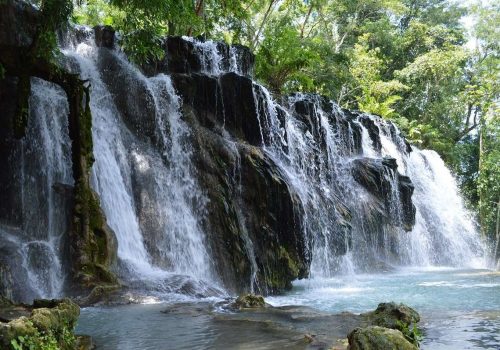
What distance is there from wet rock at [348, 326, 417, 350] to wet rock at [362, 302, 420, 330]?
140 cm

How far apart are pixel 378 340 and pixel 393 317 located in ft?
6.32

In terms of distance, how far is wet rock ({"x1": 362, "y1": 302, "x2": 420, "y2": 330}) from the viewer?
628 centimetres

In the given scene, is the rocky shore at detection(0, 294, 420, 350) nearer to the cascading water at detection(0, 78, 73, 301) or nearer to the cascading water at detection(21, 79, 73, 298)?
the cascading water at detection(0, 78, 73, 301)

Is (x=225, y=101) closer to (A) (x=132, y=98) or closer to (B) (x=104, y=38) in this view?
(A) (x=132, y=98)

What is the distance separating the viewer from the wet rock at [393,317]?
6.28 metres

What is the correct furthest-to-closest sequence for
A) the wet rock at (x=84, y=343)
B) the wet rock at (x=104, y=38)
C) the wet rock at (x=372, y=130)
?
1. the wet rock at (x=372, y=130)
2. the wet rock at (x=104, y=38)
3. the wet rock at (x=84, y=343)

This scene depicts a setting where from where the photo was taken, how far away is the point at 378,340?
185 inches

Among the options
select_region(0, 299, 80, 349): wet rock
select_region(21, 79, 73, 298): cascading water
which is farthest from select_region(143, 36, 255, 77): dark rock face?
select_region(0, 299, 80, 349): wet rock

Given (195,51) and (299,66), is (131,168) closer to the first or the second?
(195,51)

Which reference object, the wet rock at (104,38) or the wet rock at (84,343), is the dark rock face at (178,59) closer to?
the wet rock at (104,38)

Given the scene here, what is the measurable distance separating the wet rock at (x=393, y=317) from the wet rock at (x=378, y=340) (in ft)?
4.60

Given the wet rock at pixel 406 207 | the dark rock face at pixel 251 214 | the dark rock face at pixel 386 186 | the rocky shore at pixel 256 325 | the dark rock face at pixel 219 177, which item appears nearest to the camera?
the rocky shore at pixel 256 325

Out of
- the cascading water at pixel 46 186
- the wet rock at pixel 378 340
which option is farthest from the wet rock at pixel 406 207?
the wet rock at pixel 378 340

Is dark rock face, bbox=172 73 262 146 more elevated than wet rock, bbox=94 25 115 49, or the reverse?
wet rock, bbox=94 25 115 49
